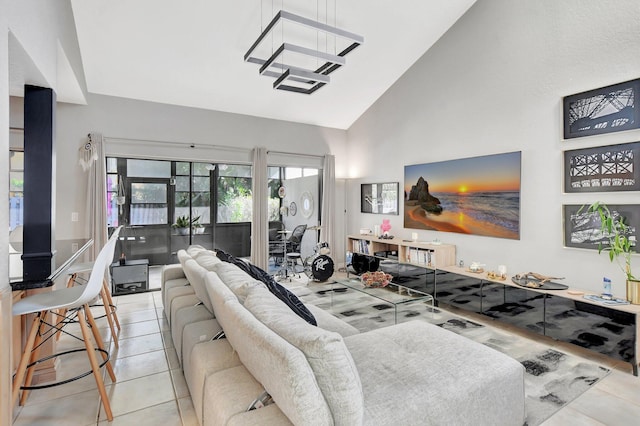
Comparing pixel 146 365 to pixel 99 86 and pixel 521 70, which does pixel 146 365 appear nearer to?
pixel 99 86

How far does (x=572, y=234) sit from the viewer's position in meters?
3.43

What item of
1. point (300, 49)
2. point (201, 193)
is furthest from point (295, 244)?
point (300, 49)

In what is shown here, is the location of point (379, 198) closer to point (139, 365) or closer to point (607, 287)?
point (607, 287)

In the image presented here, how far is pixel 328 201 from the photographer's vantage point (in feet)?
21.7

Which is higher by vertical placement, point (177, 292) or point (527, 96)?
point (527, 96)

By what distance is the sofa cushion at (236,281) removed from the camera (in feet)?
6.18

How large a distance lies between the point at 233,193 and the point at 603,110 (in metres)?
6.22

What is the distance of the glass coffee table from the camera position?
→ 3.35 m

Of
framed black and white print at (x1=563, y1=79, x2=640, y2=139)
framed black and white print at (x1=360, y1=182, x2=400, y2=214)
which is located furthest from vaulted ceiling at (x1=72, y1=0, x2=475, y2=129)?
framed black and white print at (x1=563, y1=79, x2=640, y2=139)

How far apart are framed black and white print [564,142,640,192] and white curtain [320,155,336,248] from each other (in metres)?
3.91

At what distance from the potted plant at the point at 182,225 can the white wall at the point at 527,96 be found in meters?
4.55

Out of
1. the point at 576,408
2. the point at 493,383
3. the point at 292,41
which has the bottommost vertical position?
the point at 576,408

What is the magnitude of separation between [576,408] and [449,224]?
9.13 ft

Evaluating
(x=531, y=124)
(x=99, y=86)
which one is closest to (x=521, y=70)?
(x=531, y=124)
